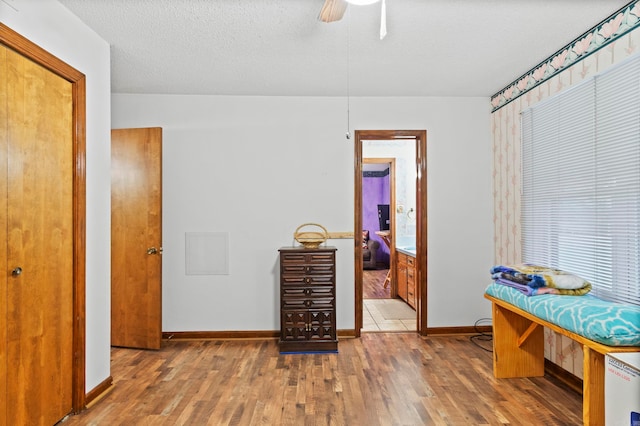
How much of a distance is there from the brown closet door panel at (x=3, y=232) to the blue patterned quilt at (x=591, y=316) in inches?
116

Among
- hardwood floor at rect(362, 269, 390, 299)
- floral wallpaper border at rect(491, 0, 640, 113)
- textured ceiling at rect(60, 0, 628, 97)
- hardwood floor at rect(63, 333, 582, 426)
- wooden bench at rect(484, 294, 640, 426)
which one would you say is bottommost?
hardwood floor at rect(362, 269, 390, 299)

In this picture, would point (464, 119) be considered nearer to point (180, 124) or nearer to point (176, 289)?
point (180, 124)

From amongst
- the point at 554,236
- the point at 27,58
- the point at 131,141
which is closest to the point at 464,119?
the point at 554,236

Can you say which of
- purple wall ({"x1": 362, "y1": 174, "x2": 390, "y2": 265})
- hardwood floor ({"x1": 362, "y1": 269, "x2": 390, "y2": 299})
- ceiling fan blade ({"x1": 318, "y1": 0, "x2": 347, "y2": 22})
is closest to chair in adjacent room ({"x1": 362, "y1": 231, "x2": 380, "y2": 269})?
hardwood floor ({"x1": 362, "y1": 269, "x2": 390, "y2": 299})

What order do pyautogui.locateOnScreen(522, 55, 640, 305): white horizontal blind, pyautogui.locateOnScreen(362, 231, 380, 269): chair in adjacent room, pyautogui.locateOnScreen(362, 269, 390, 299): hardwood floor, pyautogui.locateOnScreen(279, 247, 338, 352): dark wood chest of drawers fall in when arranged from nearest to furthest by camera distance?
pyautogui.locateOnScreen(522, 55, 640, 305): white horizontal blind, pyautogui.locateOnScreen(279, 247, 338, 352): dark wood chest of drawers, pyautogui.locateOnScreen(362, 269, 390, 299): hardwood floor, pyautogui.locateOnScreen(362, 231, 380, 269): chair in adjacent room

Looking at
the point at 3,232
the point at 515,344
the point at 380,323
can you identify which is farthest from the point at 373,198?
the point at 3,232

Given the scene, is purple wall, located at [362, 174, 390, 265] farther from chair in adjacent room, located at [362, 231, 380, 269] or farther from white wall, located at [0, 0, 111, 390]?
white wall, located at [0, 0, 111, 390]

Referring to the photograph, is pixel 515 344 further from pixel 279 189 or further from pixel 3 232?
pixel 3 232

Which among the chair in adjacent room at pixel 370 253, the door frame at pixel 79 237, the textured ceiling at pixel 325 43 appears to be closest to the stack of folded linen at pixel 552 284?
the textured ceiling at pixel 325 43

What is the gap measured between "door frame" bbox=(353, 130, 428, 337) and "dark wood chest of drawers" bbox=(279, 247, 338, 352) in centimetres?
51

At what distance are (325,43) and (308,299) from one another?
2213 mm

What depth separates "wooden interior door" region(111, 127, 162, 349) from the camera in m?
3.49

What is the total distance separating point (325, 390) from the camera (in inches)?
105

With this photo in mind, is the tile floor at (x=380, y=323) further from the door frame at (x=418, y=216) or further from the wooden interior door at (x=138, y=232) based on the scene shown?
the wooden interior door at (x=138, y=232)
